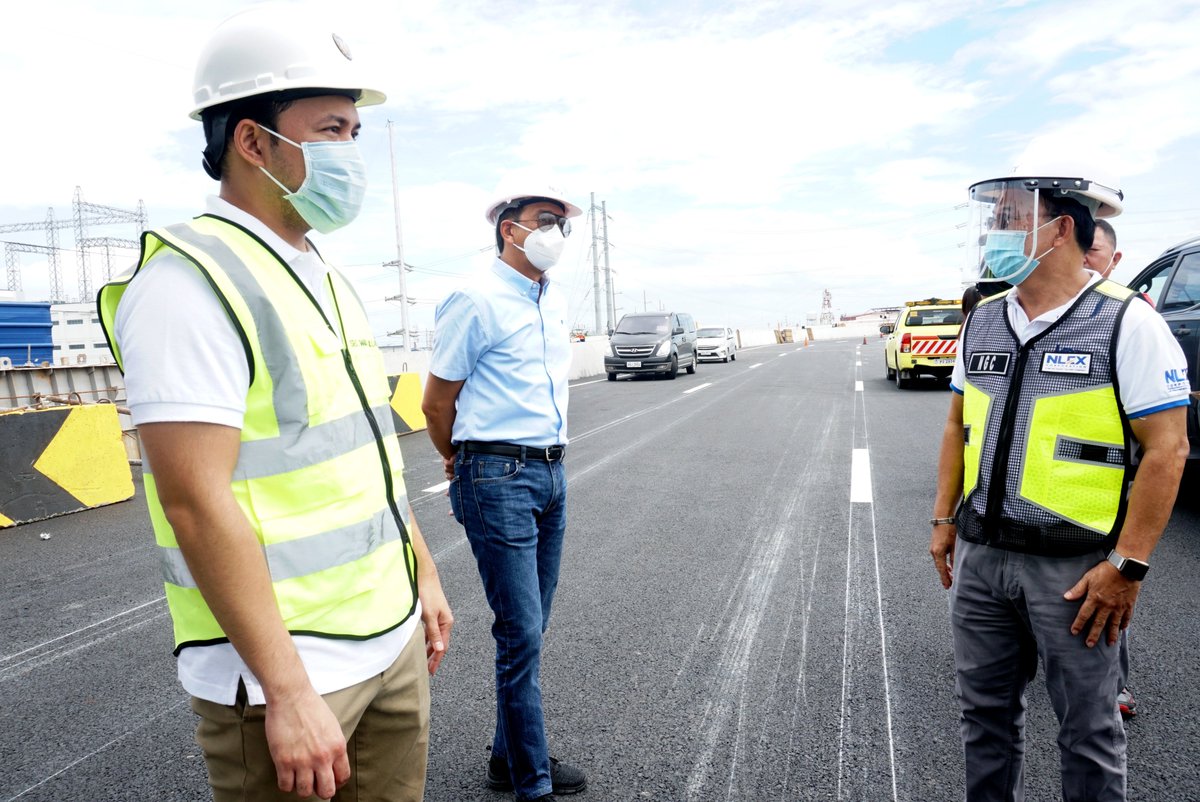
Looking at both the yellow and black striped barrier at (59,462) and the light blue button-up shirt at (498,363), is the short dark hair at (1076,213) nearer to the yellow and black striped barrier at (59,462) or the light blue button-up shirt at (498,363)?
the light blue button-up shirt at (498,363)

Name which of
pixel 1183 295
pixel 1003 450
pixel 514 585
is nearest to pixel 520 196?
pixel 514 585

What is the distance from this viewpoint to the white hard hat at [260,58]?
5.06 feet

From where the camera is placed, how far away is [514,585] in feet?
9.45

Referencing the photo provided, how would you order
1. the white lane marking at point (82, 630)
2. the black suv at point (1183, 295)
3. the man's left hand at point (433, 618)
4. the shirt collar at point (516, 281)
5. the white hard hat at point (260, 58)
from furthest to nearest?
the black suv at point (1183, 295)
the white lane marking at point (82, 630)
the shirt collar at point (516, 281)
the man's left hand at point (433, 618)
the white hard hat at point (260, 58)

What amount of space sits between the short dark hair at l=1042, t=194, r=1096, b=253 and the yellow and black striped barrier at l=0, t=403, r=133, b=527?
27.5 feet

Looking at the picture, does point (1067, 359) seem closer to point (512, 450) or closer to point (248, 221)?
point (512, 450)

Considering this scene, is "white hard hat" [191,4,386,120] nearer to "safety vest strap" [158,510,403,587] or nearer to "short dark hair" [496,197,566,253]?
"safety vest strap" [158,510,403,587]

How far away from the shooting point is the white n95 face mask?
323 centimetres

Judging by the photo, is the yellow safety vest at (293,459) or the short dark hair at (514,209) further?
the short dark hair at (514,209)

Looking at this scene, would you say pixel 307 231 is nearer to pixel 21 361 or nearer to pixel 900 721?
pixel 900 721

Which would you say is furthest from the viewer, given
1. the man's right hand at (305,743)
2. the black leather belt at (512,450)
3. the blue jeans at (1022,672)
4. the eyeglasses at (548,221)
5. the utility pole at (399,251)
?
the utility pole at (399,251)

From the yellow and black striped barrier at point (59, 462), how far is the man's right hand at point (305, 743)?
7553 millimetres

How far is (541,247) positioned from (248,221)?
1.72m

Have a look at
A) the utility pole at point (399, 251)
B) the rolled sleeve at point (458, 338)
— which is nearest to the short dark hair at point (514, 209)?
the rolled sleeve at point (458, 338)
